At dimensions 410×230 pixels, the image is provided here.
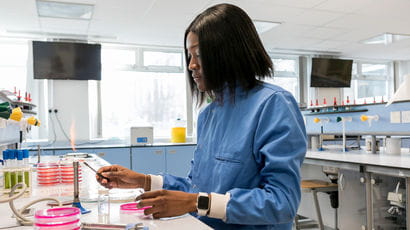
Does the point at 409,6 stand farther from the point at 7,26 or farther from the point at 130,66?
the point at 7,26

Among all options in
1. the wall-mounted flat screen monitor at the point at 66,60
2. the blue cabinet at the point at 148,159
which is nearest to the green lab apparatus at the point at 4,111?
the blue cabinet at the point at 148,159

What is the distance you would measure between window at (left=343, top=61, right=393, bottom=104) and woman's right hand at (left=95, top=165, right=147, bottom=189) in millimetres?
7316

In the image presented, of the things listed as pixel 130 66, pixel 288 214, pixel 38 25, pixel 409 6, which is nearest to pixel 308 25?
pixel 409 6

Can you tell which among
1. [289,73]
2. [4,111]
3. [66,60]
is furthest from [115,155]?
[289,73]

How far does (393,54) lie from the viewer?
7.27 meters

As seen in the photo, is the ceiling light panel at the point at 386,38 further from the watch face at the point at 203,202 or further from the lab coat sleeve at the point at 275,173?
the watch face at the point at 203,202

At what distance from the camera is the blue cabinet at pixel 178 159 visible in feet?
18.1

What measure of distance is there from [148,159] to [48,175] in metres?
3.61

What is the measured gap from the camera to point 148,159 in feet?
17.7

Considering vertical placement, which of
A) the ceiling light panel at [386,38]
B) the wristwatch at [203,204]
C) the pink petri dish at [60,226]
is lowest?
the pink petri dish at [60,226]

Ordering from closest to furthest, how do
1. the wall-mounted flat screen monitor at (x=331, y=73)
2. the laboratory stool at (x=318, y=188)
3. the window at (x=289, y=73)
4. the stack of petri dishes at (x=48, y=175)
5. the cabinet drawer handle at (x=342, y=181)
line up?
the stack of petri dishes at (x=48, y=175), the cabinet drawer handle at (x=342, y=181), the laboratory stool at (x=318, y=188), the wall-mounted flat screen monitor at (x=331, y=73), the window at (x=289, y=73)

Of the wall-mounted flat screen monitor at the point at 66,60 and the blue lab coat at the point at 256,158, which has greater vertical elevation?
the wall-mounted flat screen monitor at the point at 66,60

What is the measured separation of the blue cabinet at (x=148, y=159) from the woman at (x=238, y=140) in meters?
4.30

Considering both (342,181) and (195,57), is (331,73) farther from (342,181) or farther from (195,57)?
(195,57)
